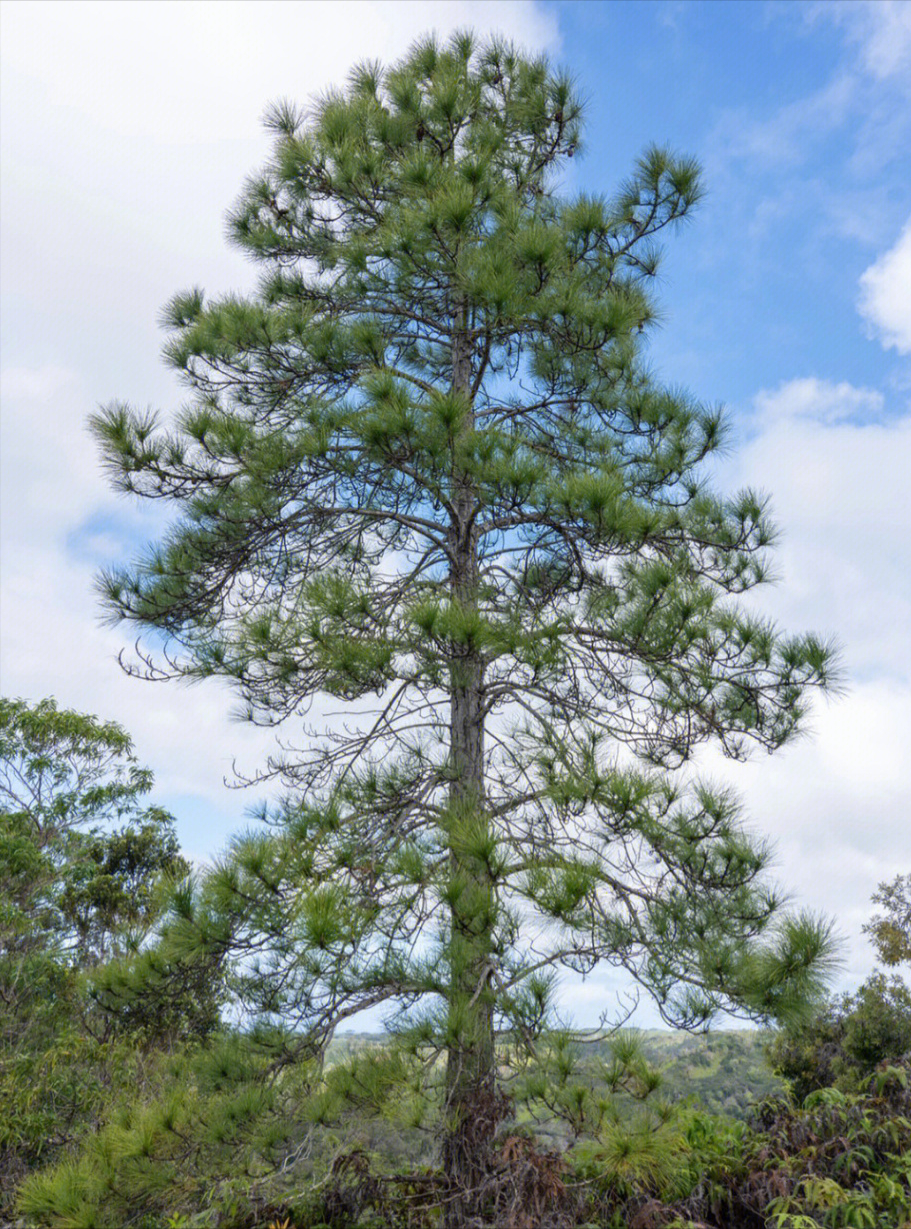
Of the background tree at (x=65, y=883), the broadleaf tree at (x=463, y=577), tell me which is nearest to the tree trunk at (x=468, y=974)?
the broadleaf tree at (x=463, y=577)

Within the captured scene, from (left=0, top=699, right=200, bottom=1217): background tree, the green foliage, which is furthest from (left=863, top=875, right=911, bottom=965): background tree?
(left=0, top=699, right=200, bottom=1217): background tree

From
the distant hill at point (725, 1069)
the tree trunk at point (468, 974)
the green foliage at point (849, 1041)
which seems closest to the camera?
the tree trunk at point (468, 974)

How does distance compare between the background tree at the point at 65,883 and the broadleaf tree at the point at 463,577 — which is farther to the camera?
the background tree at the point at 65,883

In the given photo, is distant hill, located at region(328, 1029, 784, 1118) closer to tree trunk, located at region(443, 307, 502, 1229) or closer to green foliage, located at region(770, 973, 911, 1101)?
green foliage, located at region(770, 973, 911, 1101)

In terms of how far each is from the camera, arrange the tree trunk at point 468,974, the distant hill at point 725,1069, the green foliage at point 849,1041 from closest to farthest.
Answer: the tree trunk at point 468,974
the green foliage at point 849,1041
the distant hill at point 725,1069

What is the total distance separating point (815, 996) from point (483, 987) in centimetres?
135

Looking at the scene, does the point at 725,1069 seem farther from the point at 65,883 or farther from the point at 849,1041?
the point at 65,883

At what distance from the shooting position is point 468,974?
13.6 feet

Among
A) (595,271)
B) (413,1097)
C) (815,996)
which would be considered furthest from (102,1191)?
(595,271)

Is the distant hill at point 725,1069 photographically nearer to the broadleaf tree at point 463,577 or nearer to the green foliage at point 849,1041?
the green foliage at point 849,1041

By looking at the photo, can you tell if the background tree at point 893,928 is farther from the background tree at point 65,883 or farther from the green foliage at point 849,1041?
the background tree at point 65,883

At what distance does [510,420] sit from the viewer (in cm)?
651

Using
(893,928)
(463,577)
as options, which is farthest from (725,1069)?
(463,577)

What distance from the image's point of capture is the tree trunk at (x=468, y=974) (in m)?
3.68
